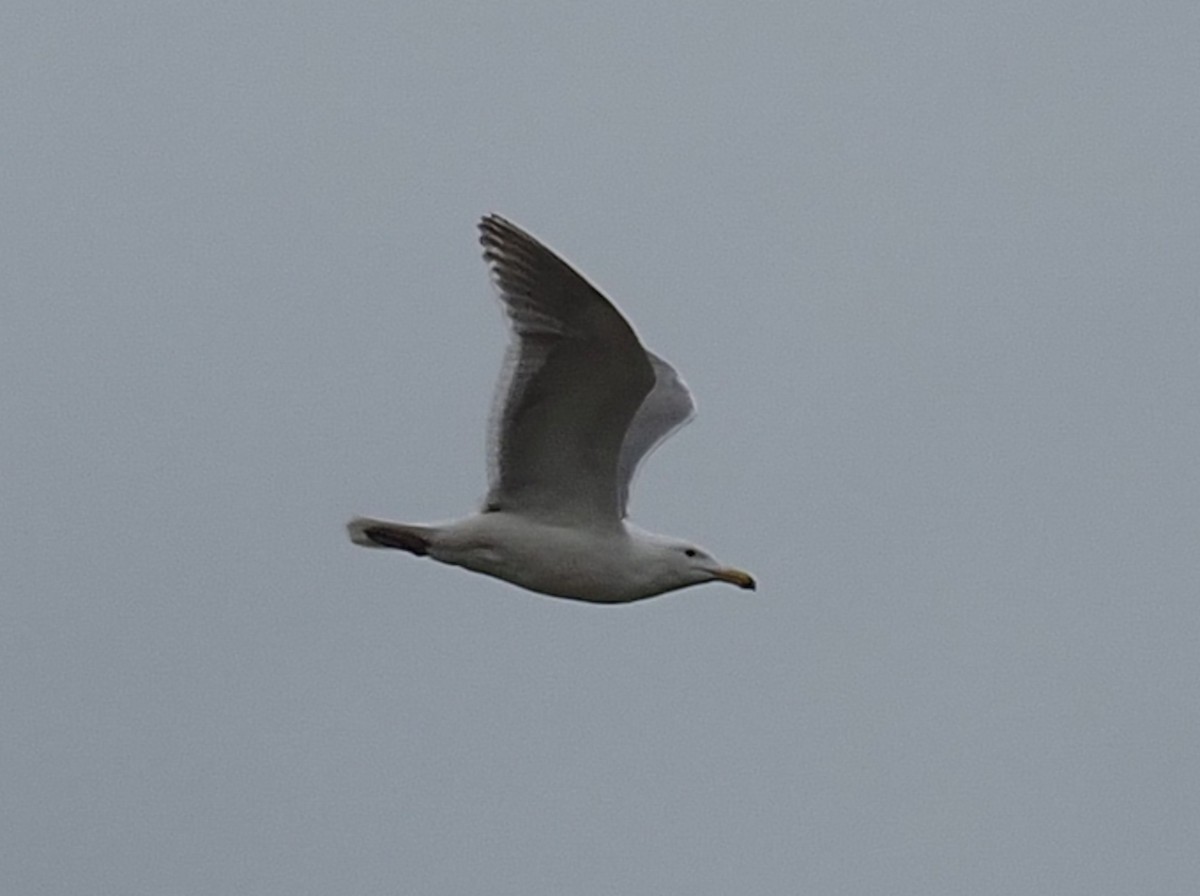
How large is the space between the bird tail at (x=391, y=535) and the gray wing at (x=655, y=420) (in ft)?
3.72

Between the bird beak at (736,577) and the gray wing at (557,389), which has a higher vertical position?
the gray wing at (557,389)

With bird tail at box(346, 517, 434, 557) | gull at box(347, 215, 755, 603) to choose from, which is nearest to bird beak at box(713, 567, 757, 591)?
gull at box(347, 215, 755, 603)

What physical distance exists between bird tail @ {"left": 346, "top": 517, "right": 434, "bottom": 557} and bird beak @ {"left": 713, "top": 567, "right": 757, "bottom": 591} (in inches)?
57.9

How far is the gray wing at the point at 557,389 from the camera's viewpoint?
15555 millimetres

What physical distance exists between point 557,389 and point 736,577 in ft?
5.47

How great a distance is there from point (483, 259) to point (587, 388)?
0.77 meters

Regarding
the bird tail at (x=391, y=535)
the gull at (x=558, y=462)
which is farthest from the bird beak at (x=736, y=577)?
the bird tail at (x=391, y=535)

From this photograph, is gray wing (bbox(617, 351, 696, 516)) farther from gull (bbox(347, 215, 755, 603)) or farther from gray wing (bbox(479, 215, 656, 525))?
gray wing (bbox(479, 215, 656, 525))

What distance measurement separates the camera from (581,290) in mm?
15469

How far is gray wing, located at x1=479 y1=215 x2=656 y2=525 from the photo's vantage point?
1555cm

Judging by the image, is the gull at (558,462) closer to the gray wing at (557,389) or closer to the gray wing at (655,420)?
the gray wing at (557,389)

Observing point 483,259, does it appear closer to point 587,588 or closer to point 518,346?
point 518,346

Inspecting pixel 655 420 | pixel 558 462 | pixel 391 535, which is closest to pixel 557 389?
pixel 558 462

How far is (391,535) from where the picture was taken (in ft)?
54.2
